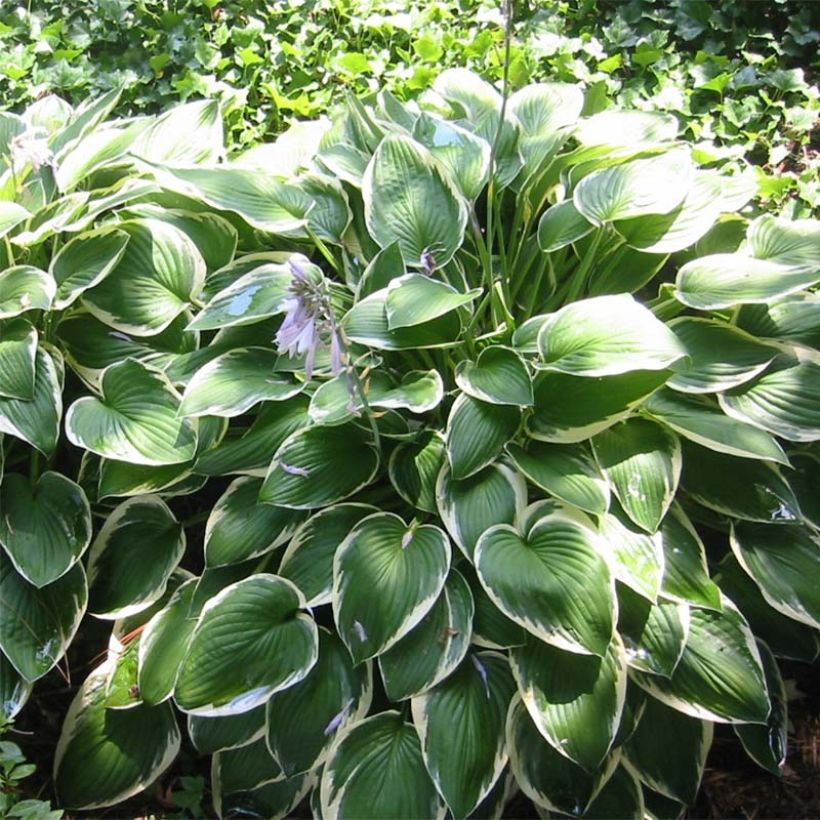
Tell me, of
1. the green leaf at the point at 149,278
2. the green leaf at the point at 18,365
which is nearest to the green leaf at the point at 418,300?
the green leaf at the point at 149,278

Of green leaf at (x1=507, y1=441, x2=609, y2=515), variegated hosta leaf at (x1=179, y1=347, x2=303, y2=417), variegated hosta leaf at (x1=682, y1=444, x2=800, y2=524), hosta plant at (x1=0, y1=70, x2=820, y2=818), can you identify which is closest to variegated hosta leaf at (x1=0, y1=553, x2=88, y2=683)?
hosta plant at (x1=0, y1=70, x2=820, y2=818)

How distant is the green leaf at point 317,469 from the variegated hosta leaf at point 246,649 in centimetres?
15

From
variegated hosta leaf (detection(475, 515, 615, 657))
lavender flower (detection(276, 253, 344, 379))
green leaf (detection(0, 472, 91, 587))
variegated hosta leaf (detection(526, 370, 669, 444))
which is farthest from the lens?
green leaf (detection(0, 472, 91, 587))

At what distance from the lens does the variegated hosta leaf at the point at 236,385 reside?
167 centimetres

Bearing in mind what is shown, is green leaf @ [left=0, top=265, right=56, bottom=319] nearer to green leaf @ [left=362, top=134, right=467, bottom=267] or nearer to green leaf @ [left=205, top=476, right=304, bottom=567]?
green leaf @ [left=205, top=476, right=304, bottom=567]

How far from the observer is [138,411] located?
177 centimetres

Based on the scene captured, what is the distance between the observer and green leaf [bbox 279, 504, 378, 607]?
164 centimetres

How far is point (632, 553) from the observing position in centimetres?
159

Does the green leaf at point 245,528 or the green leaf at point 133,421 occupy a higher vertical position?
the green leaf at point 133,421

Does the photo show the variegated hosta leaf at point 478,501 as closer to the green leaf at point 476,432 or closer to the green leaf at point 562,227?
the green leaf at point 476,432

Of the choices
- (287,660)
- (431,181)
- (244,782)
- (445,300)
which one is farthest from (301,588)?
(431,181)

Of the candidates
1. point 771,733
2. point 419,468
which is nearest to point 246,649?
point 419,468

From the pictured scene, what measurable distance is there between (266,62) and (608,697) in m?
2.49

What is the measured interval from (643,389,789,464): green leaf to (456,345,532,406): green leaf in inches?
10.3
